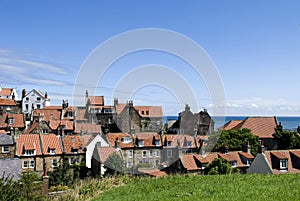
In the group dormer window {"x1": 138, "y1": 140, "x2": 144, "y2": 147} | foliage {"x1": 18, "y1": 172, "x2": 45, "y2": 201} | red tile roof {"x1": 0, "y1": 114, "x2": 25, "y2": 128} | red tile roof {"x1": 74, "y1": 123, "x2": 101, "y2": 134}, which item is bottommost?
foliage {"x1": 18, "y1": 172, "x2": 45, "y2": 201}

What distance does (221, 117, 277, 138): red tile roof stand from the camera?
4667 cm

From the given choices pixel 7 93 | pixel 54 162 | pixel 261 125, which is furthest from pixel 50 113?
pixel 261 125

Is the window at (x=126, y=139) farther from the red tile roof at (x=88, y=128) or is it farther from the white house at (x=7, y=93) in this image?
the white house at (x=7, y=93)

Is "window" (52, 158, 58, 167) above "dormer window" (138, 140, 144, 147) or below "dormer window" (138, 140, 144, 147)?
below

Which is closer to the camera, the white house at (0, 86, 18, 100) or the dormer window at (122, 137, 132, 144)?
the dormer window at (122, 137, 132, 144)

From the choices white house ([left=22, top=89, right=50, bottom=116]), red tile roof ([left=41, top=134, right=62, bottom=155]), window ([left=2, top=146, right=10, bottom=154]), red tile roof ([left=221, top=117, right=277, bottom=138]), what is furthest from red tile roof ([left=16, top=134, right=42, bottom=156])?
white house ([left=22, top=89, right=50, bottom=116])

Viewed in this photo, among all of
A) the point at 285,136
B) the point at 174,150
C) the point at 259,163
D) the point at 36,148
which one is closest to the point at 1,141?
the point at 36,148

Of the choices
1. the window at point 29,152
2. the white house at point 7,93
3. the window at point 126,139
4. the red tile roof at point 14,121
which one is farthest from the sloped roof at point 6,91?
the window at point 126,139

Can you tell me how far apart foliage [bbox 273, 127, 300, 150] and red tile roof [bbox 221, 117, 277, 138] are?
664 cm

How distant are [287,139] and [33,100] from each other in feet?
165

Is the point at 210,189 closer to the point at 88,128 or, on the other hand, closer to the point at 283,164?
the point at 283,164

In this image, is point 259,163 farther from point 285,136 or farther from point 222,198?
point 222,198

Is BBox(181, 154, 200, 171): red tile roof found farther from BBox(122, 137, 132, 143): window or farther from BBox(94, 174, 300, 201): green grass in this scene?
BBox(94, 174, 300, 201): green grass

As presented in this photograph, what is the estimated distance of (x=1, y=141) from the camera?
3122cm
